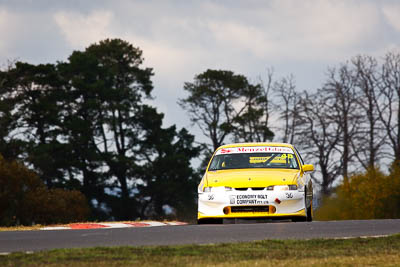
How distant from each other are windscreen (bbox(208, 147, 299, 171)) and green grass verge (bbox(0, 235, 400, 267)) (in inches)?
221

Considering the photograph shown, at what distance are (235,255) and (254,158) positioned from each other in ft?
24.4

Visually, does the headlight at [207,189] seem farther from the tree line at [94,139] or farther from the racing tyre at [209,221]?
the tree line at [94,139]

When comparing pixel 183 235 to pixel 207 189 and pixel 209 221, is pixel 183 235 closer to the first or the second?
pixel 207 189

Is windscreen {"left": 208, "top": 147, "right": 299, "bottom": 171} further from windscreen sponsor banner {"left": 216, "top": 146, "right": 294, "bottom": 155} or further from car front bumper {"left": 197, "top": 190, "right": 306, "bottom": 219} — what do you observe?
car front bumper {"left": 197, "top": 190, "right": 306, "bottom": 219}

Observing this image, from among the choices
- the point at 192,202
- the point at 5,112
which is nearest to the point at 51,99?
the point at 5,112

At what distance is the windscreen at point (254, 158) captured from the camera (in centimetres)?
1831

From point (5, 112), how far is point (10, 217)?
1326 centimetres

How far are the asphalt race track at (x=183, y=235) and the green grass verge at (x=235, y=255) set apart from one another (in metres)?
0.91

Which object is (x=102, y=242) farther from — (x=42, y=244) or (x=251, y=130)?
(x=251, y=130)

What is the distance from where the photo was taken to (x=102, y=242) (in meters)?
13.3

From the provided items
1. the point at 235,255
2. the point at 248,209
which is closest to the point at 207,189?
the point at 248,209

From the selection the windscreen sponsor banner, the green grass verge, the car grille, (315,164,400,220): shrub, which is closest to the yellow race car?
the car grille

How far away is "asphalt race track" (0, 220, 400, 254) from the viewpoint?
13.0 meters

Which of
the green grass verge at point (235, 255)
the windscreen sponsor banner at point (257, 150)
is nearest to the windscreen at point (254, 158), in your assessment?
the windscreen sponsor banner at point (257, 150)
